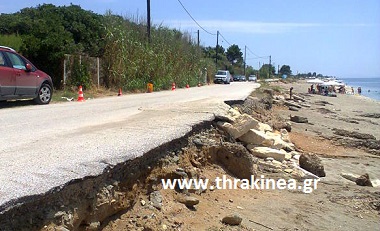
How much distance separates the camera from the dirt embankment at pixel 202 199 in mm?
4102

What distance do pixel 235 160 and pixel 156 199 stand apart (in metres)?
3.04

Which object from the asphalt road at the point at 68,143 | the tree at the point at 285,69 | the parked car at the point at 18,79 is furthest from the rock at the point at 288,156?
the tree at the point at 285,69

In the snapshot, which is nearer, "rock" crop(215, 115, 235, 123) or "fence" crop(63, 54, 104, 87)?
"rock" crop(215, 115, 235, 123)

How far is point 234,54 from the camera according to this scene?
10562 centimetres

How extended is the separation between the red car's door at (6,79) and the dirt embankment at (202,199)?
23.0 feet

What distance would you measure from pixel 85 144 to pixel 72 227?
8.10 feet

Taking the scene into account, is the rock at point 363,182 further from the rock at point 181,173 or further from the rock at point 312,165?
the rock at point 181,173

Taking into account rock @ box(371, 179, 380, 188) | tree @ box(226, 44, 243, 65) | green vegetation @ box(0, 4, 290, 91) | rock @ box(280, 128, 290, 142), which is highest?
tree @ box(226, 44, 243, 65)

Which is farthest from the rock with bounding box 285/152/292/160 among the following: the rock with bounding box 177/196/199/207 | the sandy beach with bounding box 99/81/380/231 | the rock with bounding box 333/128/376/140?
the rock with bounding box 333/128/376/140

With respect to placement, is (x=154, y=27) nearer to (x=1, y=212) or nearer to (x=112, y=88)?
(x=112, y=88)

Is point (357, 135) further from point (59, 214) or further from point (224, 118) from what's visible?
point (59, 214)

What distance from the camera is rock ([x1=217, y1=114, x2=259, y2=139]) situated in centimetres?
959

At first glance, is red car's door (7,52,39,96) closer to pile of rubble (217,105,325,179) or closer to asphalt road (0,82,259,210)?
asphalt road (0,82,259,210)

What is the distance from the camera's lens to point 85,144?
6.30m
